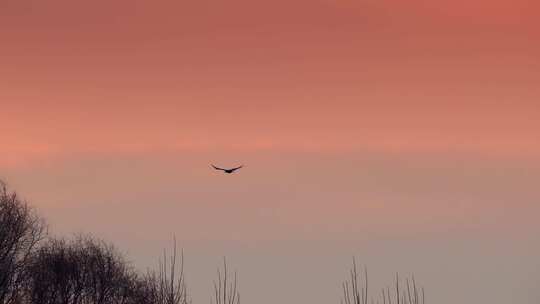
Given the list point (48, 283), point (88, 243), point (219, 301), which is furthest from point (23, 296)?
point (219, 301)

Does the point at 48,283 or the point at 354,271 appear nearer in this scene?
the point at 354,271

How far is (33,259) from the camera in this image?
10756 cm

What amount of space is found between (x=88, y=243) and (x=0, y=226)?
923 cm

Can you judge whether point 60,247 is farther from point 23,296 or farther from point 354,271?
point 354,271

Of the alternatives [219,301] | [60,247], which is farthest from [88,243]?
[219,301]

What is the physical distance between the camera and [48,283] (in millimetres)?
107125

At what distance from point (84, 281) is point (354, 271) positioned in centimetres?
3937

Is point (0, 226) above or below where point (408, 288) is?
above

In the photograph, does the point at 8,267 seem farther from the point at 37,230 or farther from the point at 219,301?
the point at 219,301

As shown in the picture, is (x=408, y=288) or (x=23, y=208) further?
(x=23, y=208)

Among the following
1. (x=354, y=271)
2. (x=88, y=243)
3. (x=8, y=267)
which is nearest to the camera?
(x=354, y=271)

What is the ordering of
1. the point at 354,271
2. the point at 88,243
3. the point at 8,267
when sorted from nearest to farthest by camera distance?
the point at 354,271
the point at 8,267
the point at 88,243

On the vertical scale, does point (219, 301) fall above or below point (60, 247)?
below

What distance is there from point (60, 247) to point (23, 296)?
5975 mm
